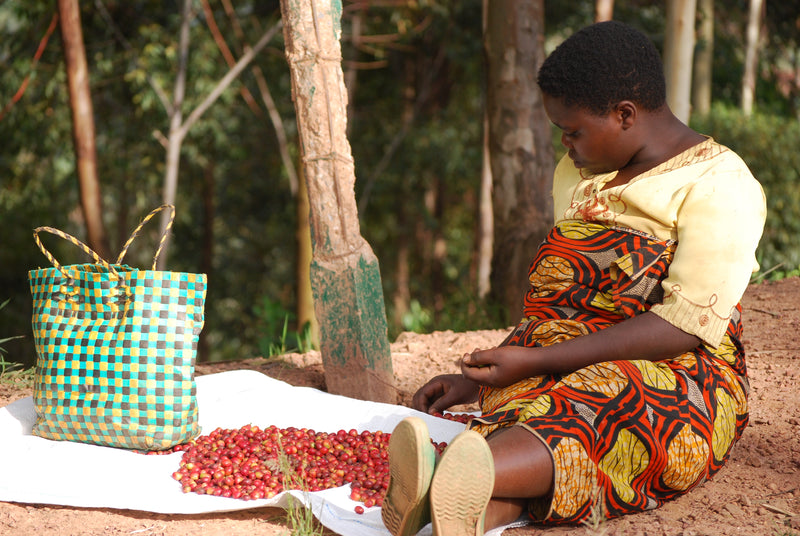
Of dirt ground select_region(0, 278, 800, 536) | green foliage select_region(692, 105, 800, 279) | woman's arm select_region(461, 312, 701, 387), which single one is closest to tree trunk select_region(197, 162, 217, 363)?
green foliage select_region(692, 105, 800, 279)

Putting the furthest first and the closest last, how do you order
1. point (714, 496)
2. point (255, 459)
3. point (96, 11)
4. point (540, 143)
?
1. point (96, 11)
2. point (540, 143)
3. point (255, 459)
4. point (714, 496)

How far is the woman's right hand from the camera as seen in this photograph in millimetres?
2510

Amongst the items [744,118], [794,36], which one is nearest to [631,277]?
[744,118]

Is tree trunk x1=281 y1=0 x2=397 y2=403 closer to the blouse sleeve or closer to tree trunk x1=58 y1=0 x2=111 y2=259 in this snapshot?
the blouse sleeve

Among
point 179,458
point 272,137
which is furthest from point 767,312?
point 272,137

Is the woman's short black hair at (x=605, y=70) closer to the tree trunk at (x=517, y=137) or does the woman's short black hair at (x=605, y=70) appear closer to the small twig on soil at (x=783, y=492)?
the small twig on soil at (x=783, y=492)

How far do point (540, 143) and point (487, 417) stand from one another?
303 centimetres

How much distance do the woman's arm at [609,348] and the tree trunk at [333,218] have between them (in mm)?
1158

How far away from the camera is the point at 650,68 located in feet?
7.02

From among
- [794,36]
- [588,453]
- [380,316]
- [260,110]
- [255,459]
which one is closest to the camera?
[588,453]

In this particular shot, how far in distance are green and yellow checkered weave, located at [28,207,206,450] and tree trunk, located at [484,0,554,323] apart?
2.61 meters

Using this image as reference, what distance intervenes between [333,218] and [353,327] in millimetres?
454

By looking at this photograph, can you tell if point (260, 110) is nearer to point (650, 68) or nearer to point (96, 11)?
point (96, 11)

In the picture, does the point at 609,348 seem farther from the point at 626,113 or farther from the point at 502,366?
the point at 626,113
